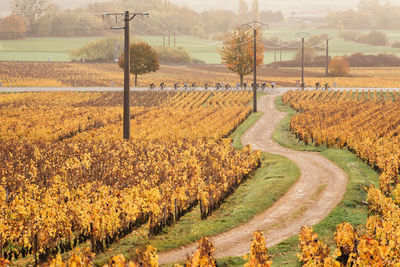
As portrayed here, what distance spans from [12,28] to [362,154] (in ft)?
524

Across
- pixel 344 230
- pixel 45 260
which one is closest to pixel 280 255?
pixel 344 230

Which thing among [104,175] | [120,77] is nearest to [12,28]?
[120,77]

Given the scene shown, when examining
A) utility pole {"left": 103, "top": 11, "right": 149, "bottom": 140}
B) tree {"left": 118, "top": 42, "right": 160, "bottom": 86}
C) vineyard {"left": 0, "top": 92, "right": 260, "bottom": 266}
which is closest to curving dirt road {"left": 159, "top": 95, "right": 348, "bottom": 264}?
vineyard {"left": 0, "top": 92, "right": 260, "bottom": 266}

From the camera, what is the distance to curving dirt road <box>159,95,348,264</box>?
16097 millimetres

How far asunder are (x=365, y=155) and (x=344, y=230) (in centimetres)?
1356

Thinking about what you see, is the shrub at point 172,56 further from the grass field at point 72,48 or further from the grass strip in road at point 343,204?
the grass strip in road at point 343,204

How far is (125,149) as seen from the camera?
27281 mm

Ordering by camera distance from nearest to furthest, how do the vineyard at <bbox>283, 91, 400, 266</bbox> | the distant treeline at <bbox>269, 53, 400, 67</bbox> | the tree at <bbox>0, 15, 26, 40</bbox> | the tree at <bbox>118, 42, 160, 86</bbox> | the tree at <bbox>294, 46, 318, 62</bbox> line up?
the vineyard at <bbox>283, 91, 400, 266</bbox>
the tree at <bbox>118, 42, 160, 86</bbox>
the distant treeline at <bbox>269, 53, 400, 67</bbox>
the tree at <bbox>294, 46, 318, 62</bbox>
the tree at <bbox>0, 15, 26, 40</bbox>

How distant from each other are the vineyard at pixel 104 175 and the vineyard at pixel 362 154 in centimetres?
521

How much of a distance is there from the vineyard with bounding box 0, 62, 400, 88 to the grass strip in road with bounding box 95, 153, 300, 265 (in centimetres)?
5428

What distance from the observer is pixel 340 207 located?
64.9ft

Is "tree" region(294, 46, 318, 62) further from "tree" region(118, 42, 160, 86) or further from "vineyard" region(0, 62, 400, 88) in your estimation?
"tree" region(118, 42, 160, 86)

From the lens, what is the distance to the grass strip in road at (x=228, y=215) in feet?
53.0

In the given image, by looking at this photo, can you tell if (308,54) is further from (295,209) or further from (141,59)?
(295,209)
